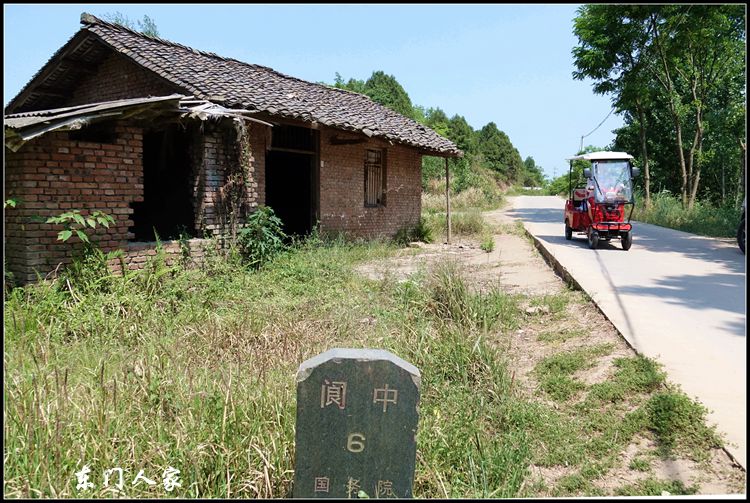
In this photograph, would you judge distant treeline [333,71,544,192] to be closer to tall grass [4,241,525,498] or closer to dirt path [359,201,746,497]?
dirt path [359,201,746,497]

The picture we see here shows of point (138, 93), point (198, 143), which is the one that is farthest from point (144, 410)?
point (138, 93)

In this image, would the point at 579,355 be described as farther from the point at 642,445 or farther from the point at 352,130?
the point at 352,130

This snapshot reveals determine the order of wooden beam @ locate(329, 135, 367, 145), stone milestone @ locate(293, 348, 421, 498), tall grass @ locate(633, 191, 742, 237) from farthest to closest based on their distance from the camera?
→ 1. tall grass @ locate(633, 191, 742, 237)
2. wooden beam @ locate(329, 135, 367, 145)
3. stone milestone @ locate(293, 348, 421, 498)

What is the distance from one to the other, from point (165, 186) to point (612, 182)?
376 inches

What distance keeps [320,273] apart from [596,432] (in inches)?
215

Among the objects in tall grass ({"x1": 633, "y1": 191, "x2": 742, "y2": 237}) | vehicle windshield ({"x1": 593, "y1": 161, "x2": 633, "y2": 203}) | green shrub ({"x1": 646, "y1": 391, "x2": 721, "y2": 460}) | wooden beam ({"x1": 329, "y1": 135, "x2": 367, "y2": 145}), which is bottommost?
green shrub ({"x1": 646, "y1": 391, "x2": 721, "y2": 460})

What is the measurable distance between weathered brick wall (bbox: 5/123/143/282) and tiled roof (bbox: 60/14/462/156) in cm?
255

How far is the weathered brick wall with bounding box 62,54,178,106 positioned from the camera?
36.9 feet

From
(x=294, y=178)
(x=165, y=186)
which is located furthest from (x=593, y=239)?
(x=165, y=186)

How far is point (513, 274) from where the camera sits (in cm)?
991

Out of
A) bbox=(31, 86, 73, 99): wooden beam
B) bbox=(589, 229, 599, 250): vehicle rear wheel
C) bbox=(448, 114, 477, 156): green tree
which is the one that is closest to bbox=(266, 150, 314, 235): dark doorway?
bbox=(31, 86, 73, 99): wooden beam

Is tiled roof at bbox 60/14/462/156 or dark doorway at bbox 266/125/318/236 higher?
tiled roof at bbox 60/14/462/156

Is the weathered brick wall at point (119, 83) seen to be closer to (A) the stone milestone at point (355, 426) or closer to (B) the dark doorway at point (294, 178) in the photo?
(B) the dark doorway at point (294, 178)

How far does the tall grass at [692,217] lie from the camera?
1577 centimetres
